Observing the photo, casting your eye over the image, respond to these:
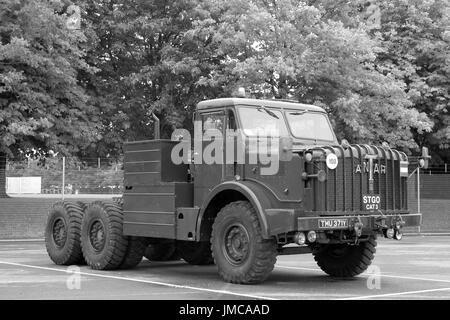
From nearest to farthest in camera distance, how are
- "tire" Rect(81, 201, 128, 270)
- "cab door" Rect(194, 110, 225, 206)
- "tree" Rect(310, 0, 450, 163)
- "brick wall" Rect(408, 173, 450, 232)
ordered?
1. "cab door" Rect(194, 110, 225, 206)
2. "tire" Rect(81, 201, 128, 270)
3. "brick wall" Rect(408, 173, 450, 232)
4. "tree" Rect(310, 0, 450, 163)

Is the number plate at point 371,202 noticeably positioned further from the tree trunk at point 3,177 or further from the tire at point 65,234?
the tree trunk at point 3,177

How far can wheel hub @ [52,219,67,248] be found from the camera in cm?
1556

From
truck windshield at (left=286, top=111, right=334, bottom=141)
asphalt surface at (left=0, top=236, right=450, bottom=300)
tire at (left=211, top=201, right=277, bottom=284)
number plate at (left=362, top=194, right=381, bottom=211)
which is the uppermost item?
truck windshield at (left=286, top=111, right=334, bottom=141)

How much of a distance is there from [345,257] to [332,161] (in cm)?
251

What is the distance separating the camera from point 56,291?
11.2 meters

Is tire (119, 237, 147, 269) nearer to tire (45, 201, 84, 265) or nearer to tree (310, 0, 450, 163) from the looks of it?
tire (45, 201, 84, 265)

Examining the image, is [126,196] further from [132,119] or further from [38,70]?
[132,119]

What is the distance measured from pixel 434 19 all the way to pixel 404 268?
2217 cm

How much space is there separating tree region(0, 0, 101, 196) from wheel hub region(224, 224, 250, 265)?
45.2 ft

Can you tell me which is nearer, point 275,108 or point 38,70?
point 275,108

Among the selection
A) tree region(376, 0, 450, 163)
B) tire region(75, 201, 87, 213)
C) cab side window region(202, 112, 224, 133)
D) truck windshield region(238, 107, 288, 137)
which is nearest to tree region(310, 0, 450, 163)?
tree region(376, 0, 450, 163)

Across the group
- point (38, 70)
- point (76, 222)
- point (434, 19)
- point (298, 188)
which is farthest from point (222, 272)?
point (434, 19)

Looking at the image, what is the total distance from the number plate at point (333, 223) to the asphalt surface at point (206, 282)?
0.94m

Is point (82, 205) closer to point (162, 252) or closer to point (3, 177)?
point (162, 252)
